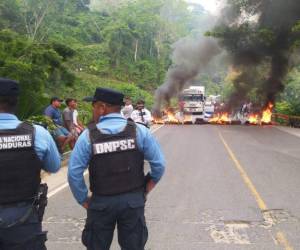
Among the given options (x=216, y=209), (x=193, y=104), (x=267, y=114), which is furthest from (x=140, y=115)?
(x=193, y=104)

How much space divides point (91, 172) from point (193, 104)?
39721mm

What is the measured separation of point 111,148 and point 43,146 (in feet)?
1.70

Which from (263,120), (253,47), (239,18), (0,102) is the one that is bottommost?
(263,120)

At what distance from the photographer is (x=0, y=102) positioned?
11.5ft

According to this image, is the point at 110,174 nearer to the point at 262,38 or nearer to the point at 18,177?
the point at 18,177

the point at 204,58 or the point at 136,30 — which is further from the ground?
the point at 136,30

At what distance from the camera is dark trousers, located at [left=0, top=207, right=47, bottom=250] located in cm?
344

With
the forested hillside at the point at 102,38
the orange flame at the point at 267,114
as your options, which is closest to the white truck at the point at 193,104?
the orange flame at the point at 267,114

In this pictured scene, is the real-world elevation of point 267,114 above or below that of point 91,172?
below

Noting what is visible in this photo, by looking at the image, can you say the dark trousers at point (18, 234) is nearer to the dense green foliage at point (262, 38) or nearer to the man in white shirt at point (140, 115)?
the man in white shirt at point (140, 115)

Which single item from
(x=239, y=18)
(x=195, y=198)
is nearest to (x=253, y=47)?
(x=239, y=18)

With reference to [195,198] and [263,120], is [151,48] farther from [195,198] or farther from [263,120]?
[195,198]

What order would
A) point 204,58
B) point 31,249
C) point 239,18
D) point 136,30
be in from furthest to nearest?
point 136,30, point 204,58, point 239,18, point 31,249

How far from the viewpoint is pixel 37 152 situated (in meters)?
3.61
